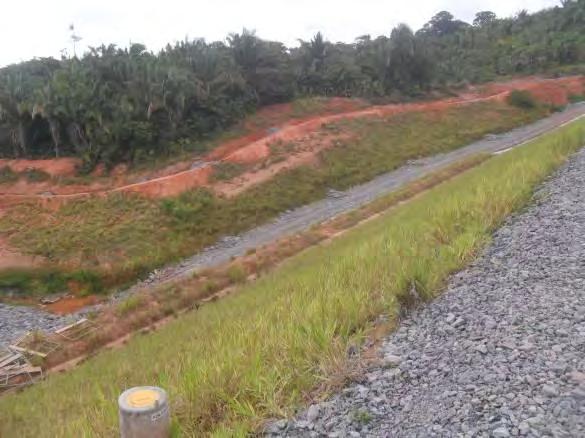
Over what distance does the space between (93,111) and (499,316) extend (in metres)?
41.9

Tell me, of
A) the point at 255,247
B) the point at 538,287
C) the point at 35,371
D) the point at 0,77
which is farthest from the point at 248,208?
the point at 0,77

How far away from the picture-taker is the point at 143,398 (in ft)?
17.1

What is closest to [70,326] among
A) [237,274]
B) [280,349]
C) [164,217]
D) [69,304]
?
[69,304]

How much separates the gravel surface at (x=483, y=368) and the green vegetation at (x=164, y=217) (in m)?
23.1

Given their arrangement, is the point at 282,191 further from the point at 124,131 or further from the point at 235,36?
the point at 235,36

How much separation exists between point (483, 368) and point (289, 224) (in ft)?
83.9

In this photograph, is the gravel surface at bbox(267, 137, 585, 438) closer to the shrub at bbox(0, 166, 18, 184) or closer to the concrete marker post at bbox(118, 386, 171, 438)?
the concrete marker post at bbox(118, 386, 171, 438)

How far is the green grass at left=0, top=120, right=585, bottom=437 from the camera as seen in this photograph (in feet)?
19.5

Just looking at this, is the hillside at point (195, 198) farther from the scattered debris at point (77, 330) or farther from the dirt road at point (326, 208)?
the scattered debris at point (77, 330)

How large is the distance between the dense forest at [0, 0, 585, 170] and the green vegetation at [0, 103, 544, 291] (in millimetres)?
9835

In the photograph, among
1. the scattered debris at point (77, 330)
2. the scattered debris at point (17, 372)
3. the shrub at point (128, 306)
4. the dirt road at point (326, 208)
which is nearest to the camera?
the scattered debris at point (17, 372)

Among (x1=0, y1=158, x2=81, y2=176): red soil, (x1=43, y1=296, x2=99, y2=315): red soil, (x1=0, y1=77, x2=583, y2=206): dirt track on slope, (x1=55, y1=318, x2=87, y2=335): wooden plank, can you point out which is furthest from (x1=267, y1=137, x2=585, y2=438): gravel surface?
(x1=0, y1=158, x2=81, y2=176): red soil

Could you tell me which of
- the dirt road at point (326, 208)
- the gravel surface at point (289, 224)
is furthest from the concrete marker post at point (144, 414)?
the dirt road at point (326, 208)

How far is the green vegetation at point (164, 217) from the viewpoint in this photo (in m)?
29.3
